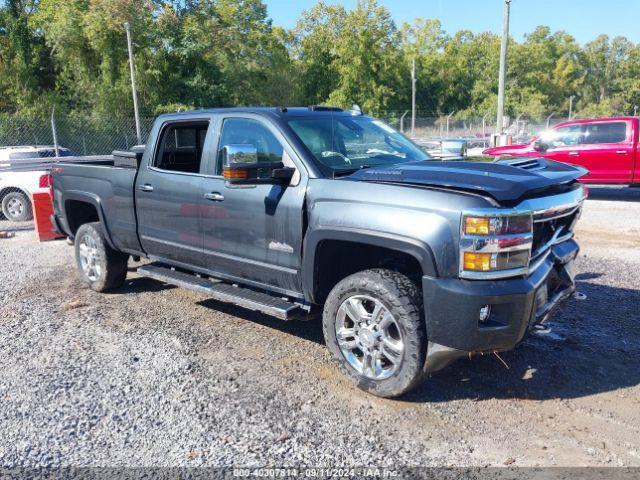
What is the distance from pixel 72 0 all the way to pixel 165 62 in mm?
6391

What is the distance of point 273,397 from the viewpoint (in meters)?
3.99

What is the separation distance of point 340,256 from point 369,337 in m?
0.67

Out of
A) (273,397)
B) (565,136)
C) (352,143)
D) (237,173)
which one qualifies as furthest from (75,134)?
(273,397)

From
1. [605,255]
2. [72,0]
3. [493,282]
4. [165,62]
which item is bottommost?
[605,255]

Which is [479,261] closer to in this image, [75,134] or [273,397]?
[273,397]

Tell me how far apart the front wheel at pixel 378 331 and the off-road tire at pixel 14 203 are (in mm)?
10034

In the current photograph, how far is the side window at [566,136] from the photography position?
1379cm

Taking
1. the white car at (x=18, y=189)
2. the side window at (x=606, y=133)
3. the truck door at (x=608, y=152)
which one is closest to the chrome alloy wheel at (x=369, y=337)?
the white car at (x=18, y=189)

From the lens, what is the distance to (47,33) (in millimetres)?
34625

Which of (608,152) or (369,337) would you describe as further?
(608,152)

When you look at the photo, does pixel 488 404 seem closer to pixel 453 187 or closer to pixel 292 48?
pixel 453 187

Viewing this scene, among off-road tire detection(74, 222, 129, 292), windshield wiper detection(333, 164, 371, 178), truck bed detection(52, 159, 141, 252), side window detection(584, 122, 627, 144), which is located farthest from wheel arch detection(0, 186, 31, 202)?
side window detection(584, 122, 627, 144)

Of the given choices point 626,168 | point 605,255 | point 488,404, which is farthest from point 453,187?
point 626,168

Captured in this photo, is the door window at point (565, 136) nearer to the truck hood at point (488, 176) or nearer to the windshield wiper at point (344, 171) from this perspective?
the truck hood at point (488, 176)
